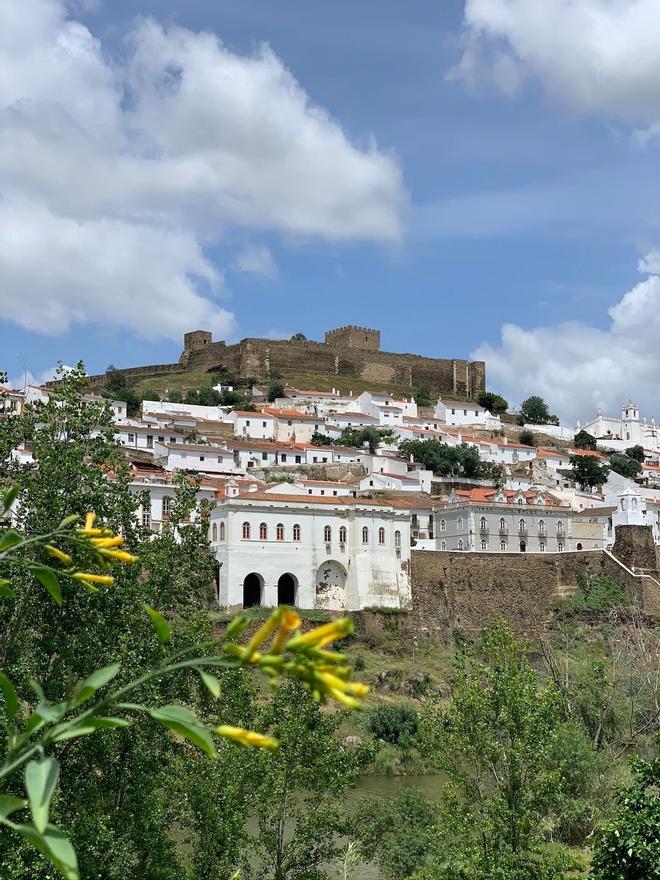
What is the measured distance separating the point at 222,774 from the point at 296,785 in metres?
1.62

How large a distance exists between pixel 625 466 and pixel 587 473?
11042 millimetres

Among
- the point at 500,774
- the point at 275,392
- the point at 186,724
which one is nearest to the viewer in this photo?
the point at 186,724

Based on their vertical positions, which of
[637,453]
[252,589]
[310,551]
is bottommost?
[252,589]

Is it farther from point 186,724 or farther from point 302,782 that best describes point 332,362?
point 186,724

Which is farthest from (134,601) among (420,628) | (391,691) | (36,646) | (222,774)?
(420,628)

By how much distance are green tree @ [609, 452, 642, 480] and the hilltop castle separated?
3132 centimetres

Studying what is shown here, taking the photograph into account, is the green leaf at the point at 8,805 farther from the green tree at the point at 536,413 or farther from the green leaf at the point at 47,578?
the green tree at the point at 536,413

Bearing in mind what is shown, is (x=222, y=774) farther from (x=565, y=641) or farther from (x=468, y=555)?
(x=468, y=555)

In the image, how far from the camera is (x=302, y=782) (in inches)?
676

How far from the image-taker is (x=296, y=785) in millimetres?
17203

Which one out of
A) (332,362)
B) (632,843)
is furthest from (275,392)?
(632,843)

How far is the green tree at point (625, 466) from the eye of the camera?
331 ft

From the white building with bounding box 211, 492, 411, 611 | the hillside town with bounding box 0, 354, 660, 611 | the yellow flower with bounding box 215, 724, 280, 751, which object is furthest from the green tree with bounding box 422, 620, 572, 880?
the white building with bounding box 211, 492, 411, 611

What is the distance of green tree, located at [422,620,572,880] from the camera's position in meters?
16.4
